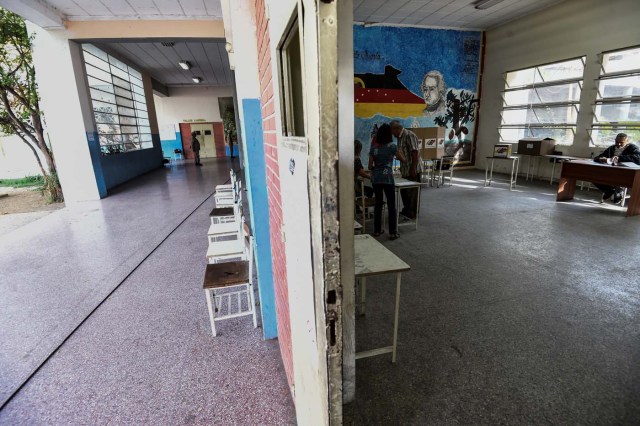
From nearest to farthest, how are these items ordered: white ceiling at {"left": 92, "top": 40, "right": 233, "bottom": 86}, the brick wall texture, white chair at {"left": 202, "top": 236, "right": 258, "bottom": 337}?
the brick wall texture, white chair at {"left": 202, "top": 236, "right": 258, "bottom": 337}, white ceiling at {"left": 92, "top": 40, "right": 233, "bottom": 86}

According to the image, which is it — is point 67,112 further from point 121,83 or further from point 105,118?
point 121,83

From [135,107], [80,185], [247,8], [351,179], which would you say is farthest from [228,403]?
[135,107]

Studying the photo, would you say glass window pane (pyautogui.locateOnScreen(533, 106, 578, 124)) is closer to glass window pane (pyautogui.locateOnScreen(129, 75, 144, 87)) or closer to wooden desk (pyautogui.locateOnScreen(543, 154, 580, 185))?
wooden desk (pyautogui.locateOnScreen(543, 154, 580, 185))

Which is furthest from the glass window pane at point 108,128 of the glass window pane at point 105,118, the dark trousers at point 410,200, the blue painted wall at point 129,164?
the dark trousers at point 410,200

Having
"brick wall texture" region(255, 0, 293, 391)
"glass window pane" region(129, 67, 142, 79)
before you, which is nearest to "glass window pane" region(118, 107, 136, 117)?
"glass window pane" region(129, 67, 142, 79)

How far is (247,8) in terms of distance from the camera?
176 cm

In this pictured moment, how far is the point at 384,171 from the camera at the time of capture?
404 cm

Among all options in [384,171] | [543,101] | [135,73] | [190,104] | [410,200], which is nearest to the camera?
[384,171]

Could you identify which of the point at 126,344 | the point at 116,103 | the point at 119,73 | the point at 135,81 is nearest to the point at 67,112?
the point at 116,103

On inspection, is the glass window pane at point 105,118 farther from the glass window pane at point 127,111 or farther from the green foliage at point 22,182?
the green foliage at point 22,182

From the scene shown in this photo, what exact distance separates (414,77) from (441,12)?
163cm

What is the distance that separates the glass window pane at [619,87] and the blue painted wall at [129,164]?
11499mm

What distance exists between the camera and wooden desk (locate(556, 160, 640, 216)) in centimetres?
498

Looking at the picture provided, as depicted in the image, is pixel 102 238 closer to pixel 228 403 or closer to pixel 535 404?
pixel 228 403
